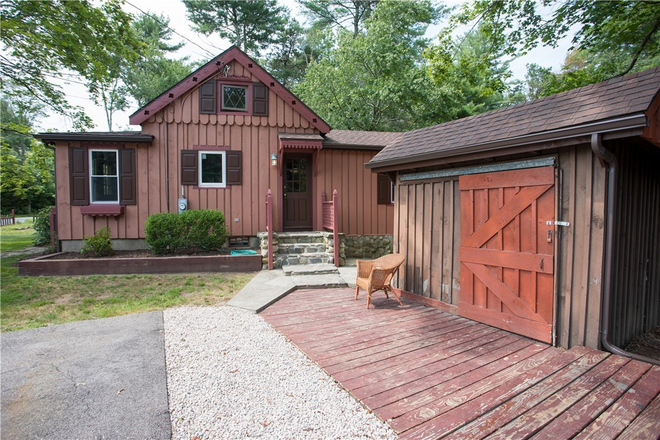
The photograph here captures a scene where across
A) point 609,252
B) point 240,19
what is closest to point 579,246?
point 609,252

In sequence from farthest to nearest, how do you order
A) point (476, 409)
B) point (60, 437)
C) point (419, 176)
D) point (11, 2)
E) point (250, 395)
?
point (11, 2)
point (419, 176)
point (250, 395)
point (476, 409)
point (60, 437)

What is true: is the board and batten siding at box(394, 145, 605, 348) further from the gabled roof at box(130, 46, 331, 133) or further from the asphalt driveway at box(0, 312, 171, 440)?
the gabled roof at box(130, 46, 331, 133)

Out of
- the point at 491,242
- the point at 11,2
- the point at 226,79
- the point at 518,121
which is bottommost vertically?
the point at 491,242

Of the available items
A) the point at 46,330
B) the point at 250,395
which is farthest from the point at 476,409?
the point at 46,330

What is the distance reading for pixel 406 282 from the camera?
5.54 meters

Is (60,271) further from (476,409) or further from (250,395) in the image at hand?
(476,409)

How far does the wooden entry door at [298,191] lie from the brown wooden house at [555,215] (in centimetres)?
505

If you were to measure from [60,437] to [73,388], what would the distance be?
2.34ft

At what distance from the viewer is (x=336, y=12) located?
70.1 feet

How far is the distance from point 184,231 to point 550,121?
7270 mm

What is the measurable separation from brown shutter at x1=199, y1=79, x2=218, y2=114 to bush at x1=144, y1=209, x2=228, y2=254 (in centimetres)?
300

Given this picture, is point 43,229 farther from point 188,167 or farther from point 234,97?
point 234,97

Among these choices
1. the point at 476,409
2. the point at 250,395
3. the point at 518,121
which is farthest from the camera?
the point at 518,121

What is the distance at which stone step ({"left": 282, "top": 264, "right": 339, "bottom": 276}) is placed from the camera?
7.06 m
